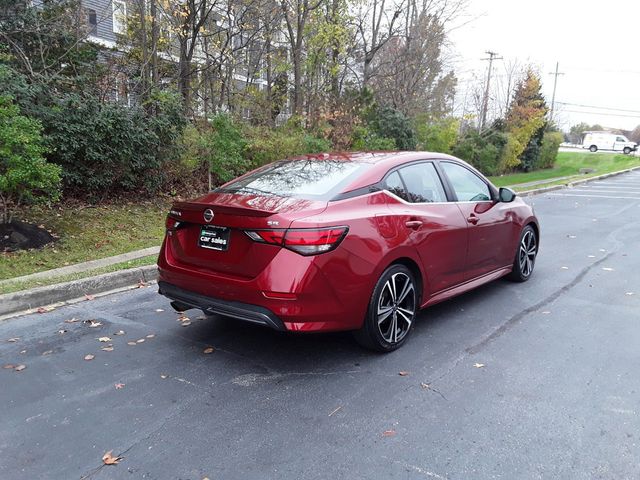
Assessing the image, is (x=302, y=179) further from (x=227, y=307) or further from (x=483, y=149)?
(x=483, y=149)

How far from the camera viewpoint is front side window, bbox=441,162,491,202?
5161 millimetres

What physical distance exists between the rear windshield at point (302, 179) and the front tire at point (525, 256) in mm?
2762

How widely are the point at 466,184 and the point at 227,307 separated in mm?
2892

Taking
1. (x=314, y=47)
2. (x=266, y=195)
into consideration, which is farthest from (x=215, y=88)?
(x=266, y=195)

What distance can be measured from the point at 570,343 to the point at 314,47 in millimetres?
14529

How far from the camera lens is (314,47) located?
16953 millimetres

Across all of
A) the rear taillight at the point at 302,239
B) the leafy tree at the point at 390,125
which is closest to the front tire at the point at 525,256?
the rear taillight at the point at 302,239

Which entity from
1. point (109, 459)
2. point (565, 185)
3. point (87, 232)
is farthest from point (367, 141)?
point (109, 459)

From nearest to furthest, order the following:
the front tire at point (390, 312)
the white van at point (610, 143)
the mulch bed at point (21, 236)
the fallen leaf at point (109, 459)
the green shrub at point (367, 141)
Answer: the fallen leaf at point (109, 459), the front tire at point (390, 312), the mulch bed at point (21, 236), the green shrub at point (367, 141), the white van at point (610, 143)

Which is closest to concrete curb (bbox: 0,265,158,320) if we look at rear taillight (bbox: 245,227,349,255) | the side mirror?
rear taillight (bbox: 245,227,349,255)

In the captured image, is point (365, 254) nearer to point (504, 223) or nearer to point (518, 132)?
point (504, 223)

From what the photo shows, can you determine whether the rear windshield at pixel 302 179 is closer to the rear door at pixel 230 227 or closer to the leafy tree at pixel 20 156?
the rear door at pixel 230 227

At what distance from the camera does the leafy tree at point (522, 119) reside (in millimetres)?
25734

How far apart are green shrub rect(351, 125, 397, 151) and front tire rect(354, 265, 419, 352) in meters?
10.5
